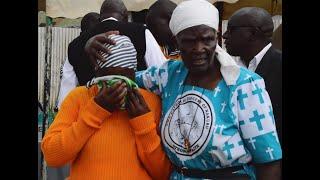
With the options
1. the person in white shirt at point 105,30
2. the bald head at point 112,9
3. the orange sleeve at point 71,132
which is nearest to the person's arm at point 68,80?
the person in white shirt at point 105,30

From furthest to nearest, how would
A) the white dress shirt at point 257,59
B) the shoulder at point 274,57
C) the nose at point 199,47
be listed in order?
1. the white dress shirt at point 257,59
2. the shoulder at point 274,57
3. the nose at point 199,47

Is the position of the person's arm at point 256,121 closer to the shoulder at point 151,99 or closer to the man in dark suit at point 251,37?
the shoulder at point 151,99

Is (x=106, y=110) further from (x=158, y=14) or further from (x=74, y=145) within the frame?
(x=158, y=14)

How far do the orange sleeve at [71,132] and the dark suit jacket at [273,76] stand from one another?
162 centimetres

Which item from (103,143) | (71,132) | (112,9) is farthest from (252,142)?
(112,9)

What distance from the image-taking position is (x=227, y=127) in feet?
7.53

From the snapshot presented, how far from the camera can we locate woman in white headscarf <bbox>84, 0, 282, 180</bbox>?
90.4 inches

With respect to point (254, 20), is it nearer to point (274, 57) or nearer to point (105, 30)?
point (274, 57)

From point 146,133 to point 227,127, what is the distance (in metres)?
0.40

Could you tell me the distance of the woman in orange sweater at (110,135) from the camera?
246 centimetres

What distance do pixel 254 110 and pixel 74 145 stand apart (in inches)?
33.1
